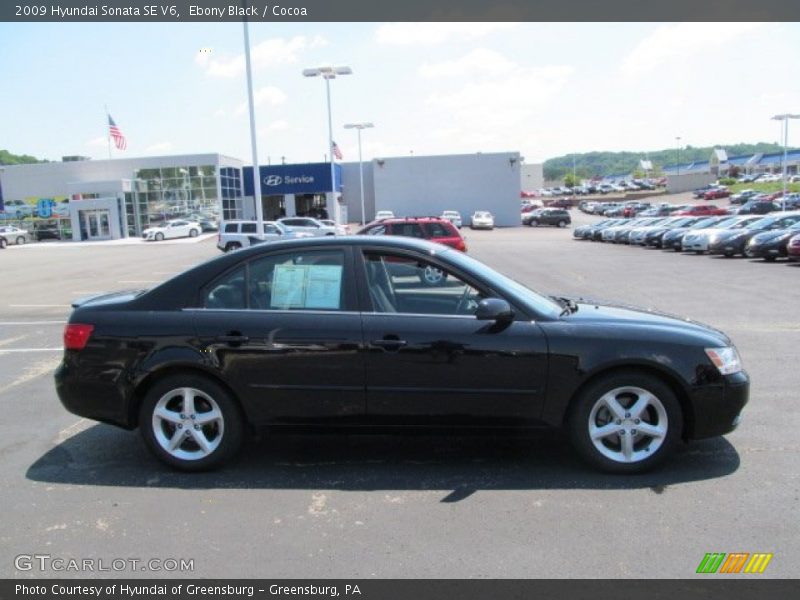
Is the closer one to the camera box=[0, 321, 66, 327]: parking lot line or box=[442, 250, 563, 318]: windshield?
box=[442, 250, 563, 318]: windshield

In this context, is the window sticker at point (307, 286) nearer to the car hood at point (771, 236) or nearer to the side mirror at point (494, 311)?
the side mirror at point (494, 311)

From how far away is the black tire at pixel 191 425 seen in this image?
15.0ft

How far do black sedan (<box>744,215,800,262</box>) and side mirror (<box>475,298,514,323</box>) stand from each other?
20.4 meters

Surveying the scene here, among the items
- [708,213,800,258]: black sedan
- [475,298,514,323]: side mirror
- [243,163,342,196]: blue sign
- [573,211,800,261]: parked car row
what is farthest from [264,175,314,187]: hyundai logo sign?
[475,298,514,323]: side mirror

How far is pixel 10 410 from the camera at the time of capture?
6250 mm

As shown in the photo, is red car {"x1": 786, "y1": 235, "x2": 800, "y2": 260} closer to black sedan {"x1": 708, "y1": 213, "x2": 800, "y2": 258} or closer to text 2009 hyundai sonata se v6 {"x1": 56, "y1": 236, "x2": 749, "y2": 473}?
black sedan {"x1": 708, "y1": 213, "x2": 800, "y2": 258}

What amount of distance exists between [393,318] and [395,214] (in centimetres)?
6179

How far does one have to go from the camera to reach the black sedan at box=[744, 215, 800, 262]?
21.6m

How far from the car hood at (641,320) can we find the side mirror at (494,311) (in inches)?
19.3

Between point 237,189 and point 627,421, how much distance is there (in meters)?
61.1

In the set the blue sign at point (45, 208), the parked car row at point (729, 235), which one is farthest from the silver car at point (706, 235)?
the blue sign at point (45, 208)
